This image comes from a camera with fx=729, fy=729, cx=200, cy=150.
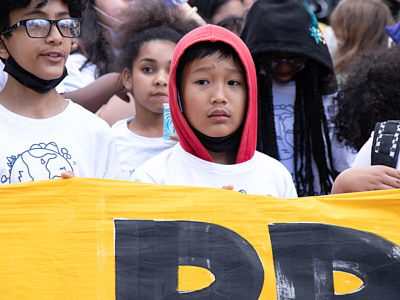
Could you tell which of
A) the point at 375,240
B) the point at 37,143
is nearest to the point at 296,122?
the point at 375,240

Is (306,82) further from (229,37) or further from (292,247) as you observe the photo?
(292,247)

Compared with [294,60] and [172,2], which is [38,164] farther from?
[172,2]

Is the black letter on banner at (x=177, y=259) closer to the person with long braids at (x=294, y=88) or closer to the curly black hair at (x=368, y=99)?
the person with long braids at (x=294, y=88)

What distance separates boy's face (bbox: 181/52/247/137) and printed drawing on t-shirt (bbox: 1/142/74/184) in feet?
1.96

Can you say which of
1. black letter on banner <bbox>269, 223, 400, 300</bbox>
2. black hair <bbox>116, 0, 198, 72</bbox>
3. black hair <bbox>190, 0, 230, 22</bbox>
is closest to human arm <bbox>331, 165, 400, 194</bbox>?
black letter on banner <bbox>269, 223, 400, 300</bbox>

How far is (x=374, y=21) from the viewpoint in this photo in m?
5.52

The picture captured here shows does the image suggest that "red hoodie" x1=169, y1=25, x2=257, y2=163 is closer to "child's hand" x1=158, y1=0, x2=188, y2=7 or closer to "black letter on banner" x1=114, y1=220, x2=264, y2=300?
"black letter on banner" x1=114, y1=220, x2=264, y2=300

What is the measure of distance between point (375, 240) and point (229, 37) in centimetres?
113

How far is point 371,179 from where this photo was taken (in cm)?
307

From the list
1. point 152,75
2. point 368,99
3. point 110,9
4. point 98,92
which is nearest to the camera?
point 368,99

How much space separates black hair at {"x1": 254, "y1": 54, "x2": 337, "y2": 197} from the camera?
409cm

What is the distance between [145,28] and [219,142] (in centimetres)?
164

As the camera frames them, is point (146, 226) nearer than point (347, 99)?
Yes

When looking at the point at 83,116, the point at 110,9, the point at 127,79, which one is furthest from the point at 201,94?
the point at 110,9
